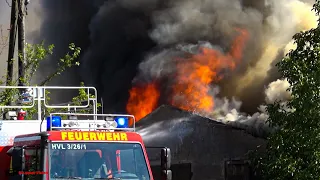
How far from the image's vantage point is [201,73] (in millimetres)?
17438

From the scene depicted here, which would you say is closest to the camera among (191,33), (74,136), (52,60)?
(74,136)

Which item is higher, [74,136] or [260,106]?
[260,106]

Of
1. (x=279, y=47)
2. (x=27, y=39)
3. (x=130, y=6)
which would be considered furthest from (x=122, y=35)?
(x=279, y=47)

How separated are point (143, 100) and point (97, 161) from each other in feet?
34.1

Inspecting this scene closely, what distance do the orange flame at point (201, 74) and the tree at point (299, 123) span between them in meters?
4.44

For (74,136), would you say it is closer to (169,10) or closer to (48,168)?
(48,168)

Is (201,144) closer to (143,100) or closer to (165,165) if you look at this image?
(143,100)

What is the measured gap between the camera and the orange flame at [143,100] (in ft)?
59.3

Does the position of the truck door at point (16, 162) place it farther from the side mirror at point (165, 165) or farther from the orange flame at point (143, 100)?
the orange flame at point (143, 100)

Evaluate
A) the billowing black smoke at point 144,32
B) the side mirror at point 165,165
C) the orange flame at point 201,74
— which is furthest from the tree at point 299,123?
the orange flame at point 201,74

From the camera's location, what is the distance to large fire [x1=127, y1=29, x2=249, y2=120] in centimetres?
1716

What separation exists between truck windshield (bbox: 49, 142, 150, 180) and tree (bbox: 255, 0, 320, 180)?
458cm

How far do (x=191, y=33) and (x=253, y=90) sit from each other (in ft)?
9.14

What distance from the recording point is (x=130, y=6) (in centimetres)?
1872
